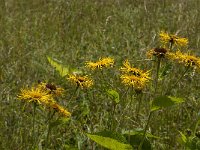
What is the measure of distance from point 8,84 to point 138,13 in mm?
2468

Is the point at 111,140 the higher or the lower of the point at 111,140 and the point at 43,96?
the lower

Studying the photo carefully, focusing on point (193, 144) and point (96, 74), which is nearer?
point (193, 144)

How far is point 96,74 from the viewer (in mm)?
2652

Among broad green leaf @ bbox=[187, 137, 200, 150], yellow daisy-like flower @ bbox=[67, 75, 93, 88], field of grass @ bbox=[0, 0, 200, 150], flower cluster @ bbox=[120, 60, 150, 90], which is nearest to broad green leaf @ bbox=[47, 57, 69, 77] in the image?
field of grass @ bbox=[0, 0, 200, 150]

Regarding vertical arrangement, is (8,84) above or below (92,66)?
below

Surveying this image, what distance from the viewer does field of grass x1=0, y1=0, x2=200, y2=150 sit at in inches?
66.8

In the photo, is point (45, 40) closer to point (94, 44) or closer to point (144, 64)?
point (94, 44)

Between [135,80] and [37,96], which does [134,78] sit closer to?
[135,80]

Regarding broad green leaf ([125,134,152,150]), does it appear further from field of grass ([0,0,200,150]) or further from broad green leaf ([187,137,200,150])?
broad green leaf ([187,137,200,150])

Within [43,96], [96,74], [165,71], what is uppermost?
[165,71]

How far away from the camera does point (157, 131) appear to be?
2.27m

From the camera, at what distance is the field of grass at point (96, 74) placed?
66.8 inches

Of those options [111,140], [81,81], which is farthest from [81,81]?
[111,140]

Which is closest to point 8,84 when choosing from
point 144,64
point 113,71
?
point 113,71
